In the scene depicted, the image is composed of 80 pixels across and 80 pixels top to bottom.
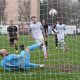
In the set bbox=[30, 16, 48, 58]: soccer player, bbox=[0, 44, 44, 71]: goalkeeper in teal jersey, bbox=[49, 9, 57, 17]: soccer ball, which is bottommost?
bbox=[0, 44, 44, 71]: goalkeeper in teal jersey

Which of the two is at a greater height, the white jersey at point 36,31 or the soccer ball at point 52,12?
the soccer ball at point 52,12

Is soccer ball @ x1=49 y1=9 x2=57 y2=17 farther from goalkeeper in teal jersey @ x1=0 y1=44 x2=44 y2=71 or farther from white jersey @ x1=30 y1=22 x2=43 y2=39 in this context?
white jersey @ x1=30 y1=22 x2=43 y2=39

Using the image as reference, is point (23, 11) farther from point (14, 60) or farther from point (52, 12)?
point (14, 60)

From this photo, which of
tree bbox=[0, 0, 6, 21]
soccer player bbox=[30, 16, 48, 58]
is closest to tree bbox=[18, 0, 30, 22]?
tree bbox=[0, 0, 6, 21]

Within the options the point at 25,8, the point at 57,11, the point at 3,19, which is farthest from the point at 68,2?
the point at 3,19

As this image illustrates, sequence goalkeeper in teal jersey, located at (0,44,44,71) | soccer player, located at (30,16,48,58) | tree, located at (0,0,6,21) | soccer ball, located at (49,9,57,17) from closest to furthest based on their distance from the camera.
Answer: tree, located at (0,0,6,21)
soccer ball, located at (49,9,57,17)
goalkeeper in teal jersey, located at (0,44,44,71)
soccer player, located at (30,16,48,58)

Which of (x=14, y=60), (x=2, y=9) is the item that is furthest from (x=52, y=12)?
(x=14, y=60)

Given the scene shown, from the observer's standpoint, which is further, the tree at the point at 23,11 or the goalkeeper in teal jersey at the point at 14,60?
the goalkeeper in teal jersey at the point at 14,60

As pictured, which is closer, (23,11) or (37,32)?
(23,11)

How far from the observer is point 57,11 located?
9422 millimetres

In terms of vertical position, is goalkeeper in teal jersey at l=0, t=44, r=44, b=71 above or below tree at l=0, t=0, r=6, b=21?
below

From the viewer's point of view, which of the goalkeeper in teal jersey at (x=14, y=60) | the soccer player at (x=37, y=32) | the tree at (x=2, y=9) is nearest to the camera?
the tree at (x=2, y=9)

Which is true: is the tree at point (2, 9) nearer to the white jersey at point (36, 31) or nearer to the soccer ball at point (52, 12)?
the soccer ball at point (52, 12)

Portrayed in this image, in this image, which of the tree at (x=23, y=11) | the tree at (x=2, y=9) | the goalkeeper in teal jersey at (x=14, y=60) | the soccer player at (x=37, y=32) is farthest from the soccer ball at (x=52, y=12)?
the soccer player at (x=37, y=32)
